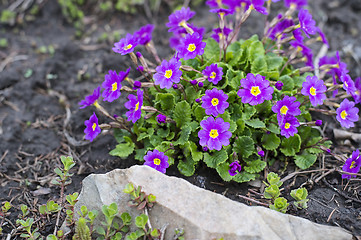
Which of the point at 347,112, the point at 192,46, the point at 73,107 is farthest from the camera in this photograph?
the point at 73,107

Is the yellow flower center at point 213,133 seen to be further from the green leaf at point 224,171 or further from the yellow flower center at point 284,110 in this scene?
the yellow flower center at point 284,110

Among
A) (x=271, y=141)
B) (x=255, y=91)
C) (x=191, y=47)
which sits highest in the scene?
(x=191, y=47)

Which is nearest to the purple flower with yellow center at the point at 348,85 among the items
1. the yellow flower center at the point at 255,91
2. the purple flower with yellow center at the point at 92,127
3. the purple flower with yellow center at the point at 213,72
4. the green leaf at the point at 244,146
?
the yellow flower center at the point at 255,91

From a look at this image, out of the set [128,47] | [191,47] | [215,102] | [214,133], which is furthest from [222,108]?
[128,47]

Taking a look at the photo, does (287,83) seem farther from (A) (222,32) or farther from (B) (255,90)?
(A) (222,32)

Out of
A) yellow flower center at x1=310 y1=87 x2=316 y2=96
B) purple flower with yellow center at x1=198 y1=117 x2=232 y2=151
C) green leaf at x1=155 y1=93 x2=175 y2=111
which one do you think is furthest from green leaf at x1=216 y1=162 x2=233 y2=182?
yellow flower center at x1=310 y1=87 x2=316 y2=96

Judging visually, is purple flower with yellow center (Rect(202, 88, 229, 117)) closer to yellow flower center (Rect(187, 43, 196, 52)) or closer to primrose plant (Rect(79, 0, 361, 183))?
primrose plant (Rect(79, 0, 361, 183))

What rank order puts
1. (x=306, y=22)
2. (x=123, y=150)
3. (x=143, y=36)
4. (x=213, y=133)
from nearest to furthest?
(x=213, y=133) → (x=123, y=150) → (x=306, y=22) → (x=143, y=36)
